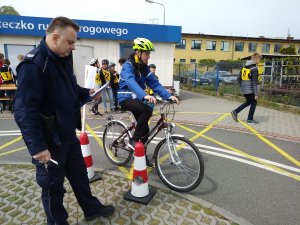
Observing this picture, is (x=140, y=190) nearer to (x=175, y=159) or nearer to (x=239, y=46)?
(x=175, y=159)

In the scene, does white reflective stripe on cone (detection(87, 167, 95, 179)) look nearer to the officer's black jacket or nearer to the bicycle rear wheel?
the bicycle rear wheel

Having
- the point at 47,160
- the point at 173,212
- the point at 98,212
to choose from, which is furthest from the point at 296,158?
the point at 47,160

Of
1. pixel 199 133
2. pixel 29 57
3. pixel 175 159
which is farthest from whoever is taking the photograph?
pixel 199 133

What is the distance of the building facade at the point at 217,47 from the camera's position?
144ft

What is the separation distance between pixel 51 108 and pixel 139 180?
164cm

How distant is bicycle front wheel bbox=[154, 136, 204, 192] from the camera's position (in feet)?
11.9

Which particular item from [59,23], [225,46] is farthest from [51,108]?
[225,46]

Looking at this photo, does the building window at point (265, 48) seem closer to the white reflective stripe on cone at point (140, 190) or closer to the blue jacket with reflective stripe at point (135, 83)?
the blue jacket with reflective stripe at point (135, 83)

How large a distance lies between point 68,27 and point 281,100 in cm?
1168

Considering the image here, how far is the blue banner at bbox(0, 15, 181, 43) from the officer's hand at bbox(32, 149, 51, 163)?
34.8ft

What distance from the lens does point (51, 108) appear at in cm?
243

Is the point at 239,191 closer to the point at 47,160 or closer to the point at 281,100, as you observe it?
the point at 47,160

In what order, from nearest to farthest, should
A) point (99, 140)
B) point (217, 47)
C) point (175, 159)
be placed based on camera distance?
1. point (175, 159)
2. point (99, 140)
3. point (217, 47)

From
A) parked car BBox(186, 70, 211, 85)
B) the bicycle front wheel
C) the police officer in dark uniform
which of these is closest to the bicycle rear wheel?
the bicycle front wheel
